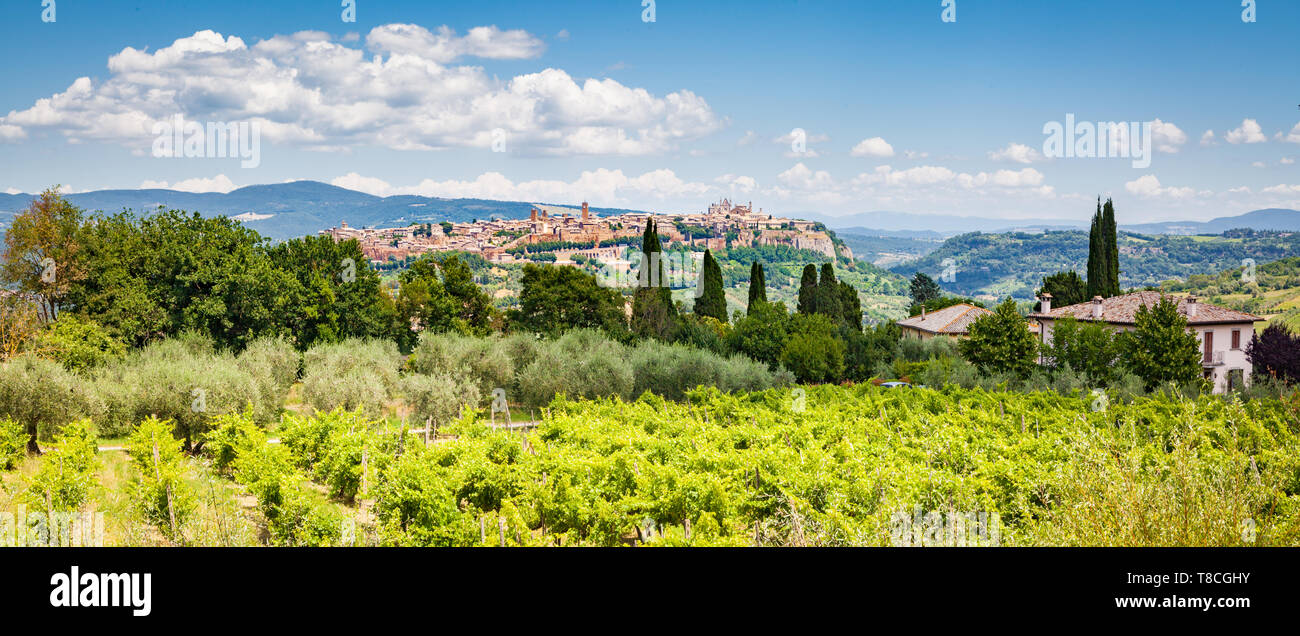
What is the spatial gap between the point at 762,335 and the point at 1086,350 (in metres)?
10.7

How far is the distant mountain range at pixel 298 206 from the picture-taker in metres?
56.6

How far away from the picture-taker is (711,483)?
887 centimetres

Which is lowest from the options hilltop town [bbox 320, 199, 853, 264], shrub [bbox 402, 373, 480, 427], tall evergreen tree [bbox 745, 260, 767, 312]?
shrub [bbox 402, 373, 480, 427]

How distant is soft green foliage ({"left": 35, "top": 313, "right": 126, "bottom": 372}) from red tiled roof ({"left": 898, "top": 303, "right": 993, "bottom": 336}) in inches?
1377

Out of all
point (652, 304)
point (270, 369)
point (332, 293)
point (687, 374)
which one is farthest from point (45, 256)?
point (652, 304)

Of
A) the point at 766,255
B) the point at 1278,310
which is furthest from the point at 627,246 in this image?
the point at 1278,310

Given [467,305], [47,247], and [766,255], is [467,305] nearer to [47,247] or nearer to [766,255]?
[47,247]

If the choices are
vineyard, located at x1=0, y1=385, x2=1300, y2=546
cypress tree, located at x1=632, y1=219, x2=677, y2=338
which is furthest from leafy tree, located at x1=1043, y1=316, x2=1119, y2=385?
cypress tree, located at x1=632, y1=219, x2=677, y2=338

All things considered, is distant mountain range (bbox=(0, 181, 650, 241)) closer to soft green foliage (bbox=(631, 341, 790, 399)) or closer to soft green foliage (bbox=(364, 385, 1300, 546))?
soft green foliage (bbox=(631, 341, 790, 399))

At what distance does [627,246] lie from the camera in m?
123

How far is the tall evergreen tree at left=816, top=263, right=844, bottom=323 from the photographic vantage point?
1431 inches

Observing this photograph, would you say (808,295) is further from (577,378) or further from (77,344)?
(77,344)
